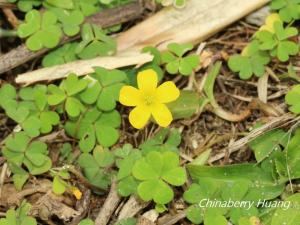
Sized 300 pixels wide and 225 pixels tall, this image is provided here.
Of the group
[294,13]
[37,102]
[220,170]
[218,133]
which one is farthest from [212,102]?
[37,102]

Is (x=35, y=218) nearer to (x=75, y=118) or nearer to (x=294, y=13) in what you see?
(x=75, y=118)

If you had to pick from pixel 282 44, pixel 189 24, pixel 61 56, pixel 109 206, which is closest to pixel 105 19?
pixel 61 56

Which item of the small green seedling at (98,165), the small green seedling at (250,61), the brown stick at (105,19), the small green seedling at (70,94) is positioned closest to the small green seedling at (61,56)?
the brown stick at (105,19)

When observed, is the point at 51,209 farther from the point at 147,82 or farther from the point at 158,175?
the point at 147,82

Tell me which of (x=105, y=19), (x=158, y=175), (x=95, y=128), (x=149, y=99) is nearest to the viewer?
(x=158, y=175)

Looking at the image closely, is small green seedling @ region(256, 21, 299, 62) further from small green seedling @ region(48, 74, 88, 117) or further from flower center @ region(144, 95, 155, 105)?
small green seedling @ region(48, 74, 88, 117)
